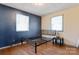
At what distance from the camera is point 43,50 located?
66.4 inches

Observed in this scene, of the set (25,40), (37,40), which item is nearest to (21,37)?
(25,40)

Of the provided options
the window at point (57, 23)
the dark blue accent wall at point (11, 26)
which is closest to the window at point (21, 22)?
the dark blue accent wall at point (11, 26)

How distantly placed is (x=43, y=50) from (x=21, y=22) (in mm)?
784

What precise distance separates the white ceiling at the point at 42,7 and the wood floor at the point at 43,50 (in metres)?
0.74

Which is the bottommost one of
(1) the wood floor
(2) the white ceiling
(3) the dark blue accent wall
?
(1) the wood floor

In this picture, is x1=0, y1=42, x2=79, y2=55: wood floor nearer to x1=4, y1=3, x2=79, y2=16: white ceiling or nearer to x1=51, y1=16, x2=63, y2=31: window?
x1=51, y1=16, x2=63, y2=31: window

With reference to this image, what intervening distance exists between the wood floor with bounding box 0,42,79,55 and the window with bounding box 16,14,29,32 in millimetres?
386

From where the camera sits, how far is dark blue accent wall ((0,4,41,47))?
167 cm

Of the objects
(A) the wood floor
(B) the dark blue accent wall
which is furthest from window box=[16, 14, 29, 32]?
(A) the wood floor

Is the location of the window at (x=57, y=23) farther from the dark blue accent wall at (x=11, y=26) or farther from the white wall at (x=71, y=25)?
the dark blue accent wall at (x=11, y=26)

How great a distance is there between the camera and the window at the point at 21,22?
66.1 inches

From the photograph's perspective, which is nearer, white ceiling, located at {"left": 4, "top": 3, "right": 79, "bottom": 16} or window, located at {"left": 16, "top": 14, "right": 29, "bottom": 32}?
white ceiling, located at {"left": 4, "top": 3, "right": 79, "bottom": 16}
